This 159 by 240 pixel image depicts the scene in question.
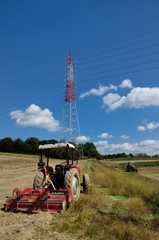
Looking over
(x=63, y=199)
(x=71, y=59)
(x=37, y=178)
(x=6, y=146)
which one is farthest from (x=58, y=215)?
(x=6, y=146)

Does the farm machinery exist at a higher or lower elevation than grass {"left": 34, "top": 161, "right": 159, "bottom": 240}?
higher

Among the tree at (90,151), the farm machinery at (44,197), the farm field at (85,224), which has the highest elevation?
the tree at (90,151)

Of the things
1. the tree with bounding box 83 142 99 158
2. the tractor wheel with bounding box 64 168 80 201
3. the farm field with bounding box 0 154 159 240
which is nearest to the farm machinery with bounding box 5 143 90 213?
the tractor wheel with bounding box 64 168 80 201

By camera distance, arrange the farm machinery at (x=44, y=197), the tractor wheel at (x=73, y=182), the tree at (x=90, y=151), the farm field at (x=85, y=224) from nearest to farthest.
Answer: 1. the farm field at (x=85, y=224)
2. the farm machinery at (x=44, y=197)
3. the tractor wheel at (x=73, y=182)
4. the tree at (x=90, y=151)

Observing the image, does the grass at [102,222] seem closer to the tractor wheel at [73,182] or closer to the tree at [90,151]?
the tractor wheel at [73,182]

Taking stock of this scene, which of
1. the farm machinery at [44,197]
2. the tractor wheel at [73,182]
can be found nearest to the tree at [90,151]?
the tractor wheel at [73,182]

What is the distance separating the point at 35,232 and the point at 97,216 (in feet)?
5.72

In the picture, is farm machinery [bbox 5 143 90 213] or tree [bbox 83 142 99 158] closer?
farm machinery [bbox 5 143 90 213]

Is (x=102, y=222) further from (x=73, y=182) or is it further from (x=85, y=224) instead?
(x=73, y=182)

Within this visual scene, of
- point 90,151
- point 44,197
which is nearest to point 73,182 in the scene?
point 44,197

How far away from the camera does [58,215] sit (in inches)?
279

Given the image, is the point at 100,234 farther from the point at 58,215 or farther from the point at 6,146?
the point at 6,146

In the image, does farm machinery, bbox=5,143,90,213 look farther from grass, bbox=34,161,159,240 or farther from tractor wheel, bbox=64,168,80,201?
grass, bbox=34,161,159,240

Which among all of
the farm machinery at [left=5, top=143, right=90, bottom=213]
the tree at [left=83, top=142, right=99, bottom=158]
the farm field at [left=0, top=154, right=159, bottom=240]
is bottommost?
the farm field at [left=0, top=154, right=159, bottom=240]
